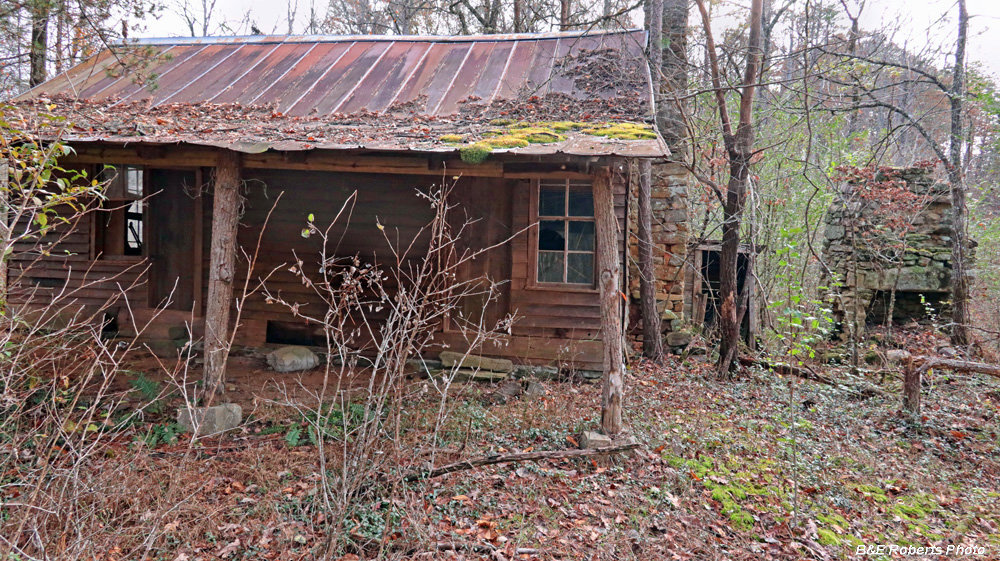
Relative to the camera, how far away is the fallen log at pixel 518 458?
4.43 meters

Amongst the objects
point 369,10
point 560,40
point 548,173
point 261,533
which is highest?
point 369,10

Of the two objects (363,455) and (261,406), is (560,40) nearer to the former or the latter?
(261,406)

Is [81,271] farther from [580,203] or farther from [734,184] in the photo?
[734,184]

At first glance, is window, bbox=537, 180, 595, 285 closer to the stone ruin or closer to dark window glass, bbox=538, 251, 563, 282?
dark window glass, bbox=538, 251, 563, 282

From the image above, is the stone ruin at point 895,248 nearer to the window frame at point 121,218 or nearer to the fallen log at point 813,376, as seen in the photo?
the fallen log at point 813,376

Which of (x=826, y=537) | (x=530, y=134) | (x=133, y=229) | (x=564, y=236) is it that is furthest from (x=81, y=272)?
(x=826, y=537)

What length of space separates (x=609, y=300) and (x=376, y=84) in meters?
5.12

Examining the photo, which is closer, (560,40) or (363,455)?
(363,455)

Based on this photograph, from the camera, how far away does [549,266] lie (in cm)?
782

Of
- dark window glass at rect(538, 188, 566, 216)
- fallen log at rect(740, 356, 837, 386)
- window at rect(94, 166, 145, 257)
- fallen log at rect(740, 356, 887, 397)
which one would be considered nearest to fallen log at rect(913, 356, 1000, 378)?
fallen log at rect(740, 356, 887, 397)

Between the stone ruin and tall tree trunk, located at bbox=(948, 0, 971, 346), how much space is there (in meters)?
0.49

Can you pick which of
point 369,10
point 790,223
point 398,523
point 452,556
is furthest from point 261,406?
point 369,10

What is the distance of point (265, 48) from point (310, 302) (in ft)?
16.1

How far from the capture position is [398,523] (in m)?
3.99
